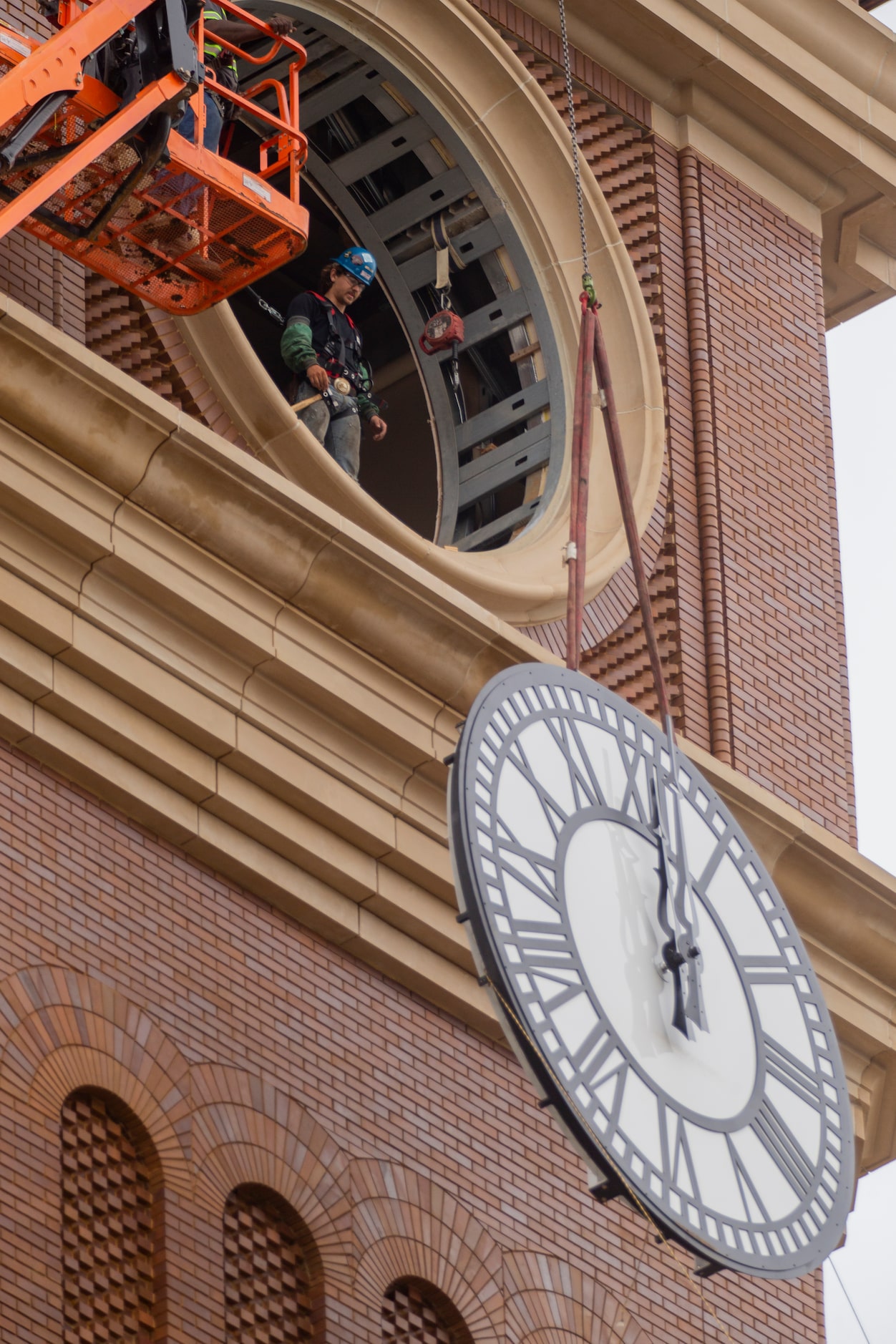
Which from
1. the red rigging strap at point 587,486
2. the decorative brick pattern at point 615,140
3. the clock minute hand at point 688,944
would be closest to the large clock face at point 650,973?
the clock minute hand at point 688,944

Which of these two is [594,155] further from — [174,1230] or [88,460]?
[174,1230]

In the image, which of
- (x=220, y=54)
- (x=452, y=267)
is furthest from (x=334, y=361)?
(x=220, y=54)

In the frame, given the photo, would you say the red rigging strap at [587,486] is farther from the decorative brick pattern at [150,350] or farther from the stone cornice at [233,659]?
the decorative brick pattern at [150,350]

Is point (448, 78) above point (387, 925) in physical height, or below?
above

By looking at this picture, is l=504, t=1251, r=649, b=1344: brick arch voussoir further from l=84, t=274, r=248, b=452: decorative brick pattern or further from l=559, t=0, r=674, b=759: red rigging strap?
l=84, t=274, r=248, b=452: decorative brick pattern

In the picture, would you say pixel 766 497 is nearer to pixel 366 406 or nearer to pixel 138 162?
pixel 366 406

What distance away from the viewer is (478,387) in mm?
20812

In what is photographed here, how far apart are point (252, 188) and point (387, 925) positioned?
323cm

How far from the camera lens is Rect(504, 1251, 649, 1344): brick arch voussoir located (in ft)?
55.3

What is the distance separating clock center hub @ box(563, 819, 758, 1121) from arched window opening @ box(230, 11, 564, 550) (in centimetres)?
460

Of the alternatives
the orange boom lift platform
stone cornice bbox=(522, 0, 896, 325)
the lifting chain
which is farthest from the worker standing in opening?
stone cornice bbox=(522, 0, 896, 325)

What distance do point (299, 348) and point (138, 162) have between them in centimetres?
270

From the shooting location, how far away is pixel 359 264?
19672mm

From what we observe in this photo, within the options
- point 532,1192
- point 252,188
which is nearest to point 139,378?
point 252,188
